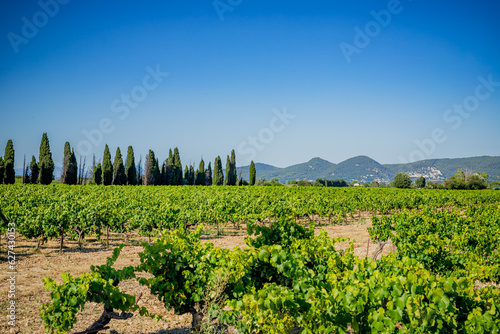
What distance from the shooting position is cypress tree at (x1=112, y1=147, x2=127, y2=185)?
59844 millimetres

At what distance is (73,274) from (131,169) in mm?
57830

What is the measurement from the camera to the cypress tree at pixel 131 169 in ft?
207

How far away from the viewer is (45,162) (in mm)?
53562

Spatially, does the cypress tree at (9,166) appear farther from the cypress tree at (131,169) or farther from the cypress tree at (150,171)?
the cypress tree at (150,171)

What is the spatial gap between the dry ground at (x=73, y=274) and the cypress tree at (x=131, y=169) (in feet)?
165

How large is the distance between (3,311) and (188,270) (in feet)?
15.1

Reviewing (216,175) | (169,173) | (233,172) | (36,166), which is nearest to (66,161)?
(36,166)

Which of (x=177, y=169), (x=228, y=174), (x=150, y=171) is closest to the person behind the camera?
(x=150, y=171)

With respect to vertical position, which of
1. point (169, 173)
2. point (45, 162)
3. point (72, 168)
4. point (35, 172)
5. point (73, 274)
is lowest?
point (73, 274)

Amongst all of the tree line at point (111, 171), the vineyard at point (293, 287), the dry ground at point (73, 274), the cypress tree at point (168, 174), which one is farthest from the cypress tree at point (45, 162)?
the vineyard at point (293, 287)

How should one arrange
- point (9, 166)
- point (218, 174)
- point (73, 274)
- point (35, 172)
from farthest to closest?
1. point (218, 174)
2. point (35, 172)
3. point (9, 166)
4. point (73, 274)

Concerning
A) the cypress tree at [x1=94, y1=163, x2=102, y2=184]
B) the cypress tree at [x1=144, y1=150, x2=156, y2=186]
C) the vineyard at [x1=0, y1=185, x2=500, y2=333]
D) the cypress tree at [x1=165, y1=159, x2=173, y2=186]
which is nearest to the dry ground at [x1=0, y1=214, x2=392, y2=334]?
the vineyard at [x1=0, y1=185, x2=500, y2=333]

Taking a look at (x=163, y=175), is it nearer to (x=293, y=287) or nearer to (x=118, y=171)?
(x=118, y=171)

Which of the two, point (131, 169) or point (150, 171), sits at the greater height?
point (131, 169)
